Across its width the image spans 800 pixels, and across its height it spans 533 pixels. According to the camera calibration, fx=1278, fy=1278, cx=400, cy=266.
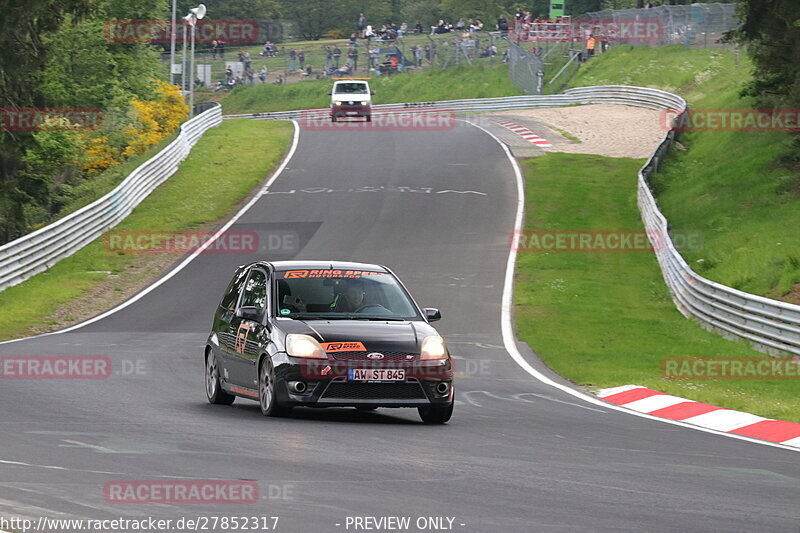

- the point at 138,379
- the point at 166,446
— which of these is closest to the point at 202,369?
the point at 138,379

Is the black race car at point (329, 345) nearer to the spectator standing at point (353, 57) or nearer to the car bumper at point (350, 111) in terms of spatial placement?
the car bumper at point (350, 111)

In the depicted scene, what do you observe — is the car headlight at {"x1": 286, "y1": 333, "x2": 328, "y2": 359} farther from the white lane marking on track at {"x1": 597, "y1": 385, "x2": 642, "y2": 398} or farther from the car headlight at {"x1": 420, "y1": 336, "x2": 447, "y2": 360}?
the white lane marking on track at {"x1": 597, "y1": 385, "x2": 642, "y2": 398}

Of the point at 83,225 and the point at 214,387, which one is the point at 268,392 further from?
the point at 83,225

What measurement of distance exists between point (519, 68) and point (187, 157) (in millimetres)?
31864

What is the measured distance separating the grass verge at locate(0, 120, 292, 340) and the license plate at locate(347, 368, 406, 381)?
41.6 ft

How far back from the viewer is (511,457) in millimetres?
9531

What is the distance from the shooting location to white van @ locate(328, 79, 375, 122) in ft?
192

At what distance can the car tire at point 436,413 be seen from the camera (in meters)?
11.8

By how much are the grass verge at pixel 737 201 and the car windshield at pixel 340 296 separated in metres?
13.2

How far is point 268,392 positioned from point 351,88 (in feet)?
157

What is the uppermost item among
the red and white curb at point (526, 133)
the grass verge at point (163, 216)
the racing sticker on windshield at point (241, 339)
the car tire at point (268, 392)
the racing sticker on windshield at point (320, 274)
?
the racing sticker on windshield at point (320, 274)

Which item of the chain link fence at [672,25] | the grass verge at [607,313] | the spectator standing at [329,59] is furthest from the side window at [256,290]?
the spectator standing at [329,59]

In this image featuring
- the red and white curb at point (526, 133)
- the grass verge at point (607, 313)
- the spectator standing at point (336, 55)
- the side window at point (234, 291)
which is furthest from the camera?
the spectator standing at point (336, 55)

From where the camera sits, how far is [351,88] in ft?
193
